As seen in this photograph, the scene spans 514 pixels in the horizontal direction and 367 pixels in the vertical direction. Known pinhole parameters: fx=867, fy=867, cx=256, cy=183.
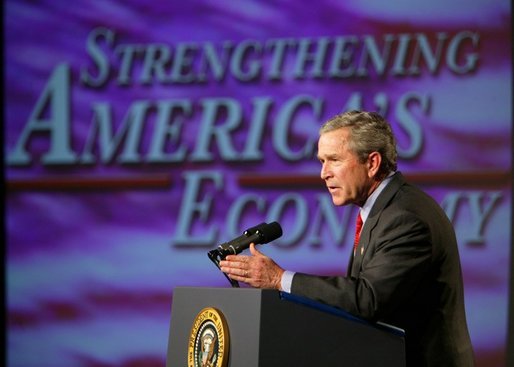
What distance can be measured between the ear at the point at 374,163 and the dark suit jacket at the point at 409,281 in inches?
2.5

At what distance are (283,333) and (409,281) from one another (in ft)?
1.47

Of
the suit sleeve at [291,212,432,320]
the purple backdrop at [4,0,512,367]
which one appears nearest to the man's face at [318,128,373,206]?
the suit sleeve at [291,212,432,320]

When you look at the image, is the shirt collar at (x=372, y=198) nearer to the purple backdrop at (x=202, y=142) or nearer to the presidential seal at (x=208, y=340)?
the presidential seal at (x=208, y=340)

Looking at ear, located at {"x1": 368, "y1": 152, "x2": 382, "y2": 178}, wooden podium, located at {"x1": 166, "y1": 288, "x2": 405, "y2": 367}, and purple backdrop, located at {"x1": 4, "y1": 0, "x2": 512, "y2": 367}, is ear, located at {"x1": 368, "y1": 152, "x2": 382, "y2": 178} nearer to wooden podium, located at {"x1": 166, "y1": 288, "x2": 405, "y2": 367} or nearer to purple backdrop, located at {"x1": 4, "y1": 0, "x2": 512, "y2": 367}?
wooden podium, located at {"x1": 166, "y1": 288, "x2": 405, "y2": 367}

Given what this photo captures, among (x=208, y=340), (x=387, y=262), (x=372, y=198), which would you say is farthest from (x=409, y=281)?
(x=208, y=340)

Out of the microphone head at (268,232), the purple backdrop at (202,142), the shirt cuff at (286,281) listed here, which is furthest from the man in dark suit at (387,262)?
the purple backdrop at (202,142)

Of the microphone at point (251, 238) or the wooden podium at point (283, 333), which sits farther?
the microphone at point (251, 238)

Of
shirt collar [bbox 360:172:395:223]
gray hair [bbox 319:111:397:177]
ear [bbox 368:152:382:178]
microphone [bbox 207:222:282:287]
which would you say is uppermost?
gray hair [bbox 319:111:397:177]

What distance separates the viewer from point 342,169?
8.95ft

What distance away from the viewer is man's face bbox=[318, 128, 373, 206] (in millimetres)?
2717

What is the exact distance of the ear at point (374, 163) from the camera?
8.98 feet

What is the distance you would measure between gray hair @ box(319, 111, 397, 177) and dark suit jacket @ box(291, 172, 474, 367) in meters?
0.12

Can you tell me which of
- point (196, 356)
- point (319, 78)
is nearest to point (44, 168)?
point (319, 78)

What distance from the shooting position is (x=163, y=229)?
16.2ft
